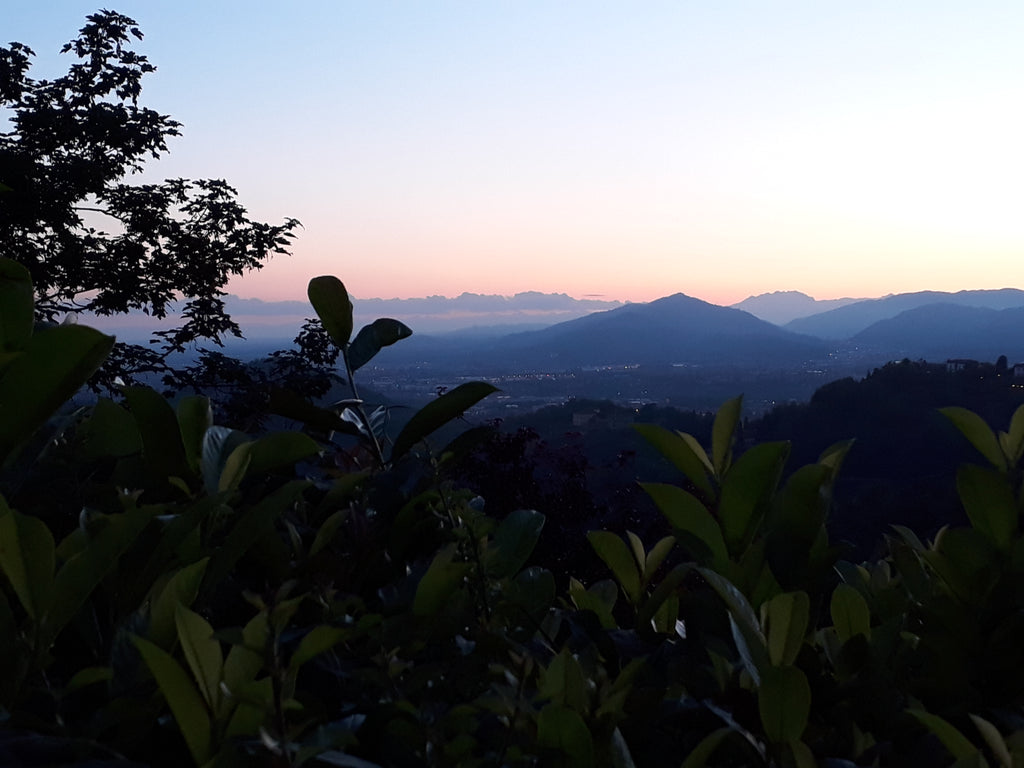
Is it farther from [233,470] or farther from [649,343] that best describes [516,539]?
[649,343]

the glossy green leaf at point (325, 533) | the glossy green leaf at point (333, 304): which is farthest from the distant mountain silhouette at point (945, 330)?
the glossy green leaf at point (325, 533)

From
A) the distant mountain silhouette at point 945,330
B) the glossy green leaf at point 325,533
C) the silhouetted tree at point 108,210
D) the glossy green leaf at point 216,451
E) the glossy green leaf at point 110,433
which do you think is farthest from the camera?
the distant mountain silhouette at point 945,330

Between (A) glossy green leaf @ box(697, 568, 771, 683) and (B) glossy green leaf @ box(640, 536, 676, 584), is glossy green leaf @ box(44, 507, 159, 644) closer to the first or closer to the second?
(A) glossy green leaf @ box(697, 568, 771, 683)

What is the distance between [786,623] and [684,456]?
1.27 ft

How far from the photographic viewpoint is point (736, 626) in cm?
86

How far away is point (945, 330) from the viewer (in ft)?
487

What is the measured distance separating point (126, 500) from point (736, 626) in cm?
69

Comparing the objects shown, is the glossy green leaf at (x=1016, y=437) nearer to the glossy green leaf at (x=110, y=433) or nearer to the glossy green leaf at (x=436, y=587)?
the glossy green leaf at (x=436, y=587)

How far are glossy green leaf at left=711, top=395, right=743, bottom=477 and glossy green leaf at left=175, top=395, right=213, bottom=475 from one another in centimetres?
70

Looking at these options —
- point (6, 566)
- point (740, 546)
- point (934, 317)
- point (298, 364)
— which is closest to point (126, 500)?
point (6, 566)

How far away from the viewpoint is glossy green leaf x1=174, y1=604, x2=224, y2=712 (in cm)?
63

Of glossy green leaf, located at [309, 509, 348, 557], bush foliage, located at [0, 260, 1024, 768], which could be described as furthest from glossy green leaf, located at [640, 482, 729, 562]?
glossy green leaf, located at [309, 509, 348, 557]

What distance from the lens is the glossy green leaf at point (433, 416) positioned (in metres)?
1.50

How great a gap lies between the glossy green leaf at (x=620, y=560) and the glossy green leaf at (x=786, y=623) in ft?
1.32
